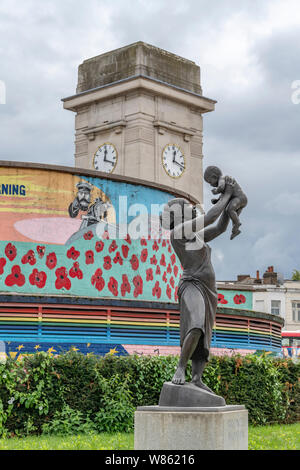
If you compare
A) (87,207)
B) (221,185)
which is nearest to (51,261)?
(87,207)

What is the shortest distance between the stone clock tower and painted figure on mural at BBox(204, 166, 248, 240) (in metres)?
25.0

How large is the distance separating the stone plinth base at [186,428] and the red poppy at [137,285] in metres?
10.3

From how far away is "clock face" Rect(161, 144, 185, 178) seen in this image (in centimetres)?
3802

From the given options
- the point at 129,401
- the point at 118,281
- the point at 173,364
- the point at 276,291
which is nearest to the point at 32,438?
the point at 129,401

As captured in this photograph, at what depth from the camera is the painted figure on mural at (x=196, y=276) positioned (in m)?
10.8

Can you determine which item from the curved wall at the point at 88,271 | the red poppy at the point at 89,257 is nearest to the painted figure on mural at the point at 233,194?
the curved wall at the point at 88,271

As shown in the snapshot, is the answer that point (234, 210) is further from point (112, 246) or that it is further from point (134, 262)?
point (134, 262)

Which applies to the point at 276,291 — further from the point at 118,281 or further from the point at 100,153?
the point at 118,281

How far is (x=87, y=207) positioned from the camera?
2025 centimetres

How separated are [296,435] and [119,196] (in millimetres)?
8654

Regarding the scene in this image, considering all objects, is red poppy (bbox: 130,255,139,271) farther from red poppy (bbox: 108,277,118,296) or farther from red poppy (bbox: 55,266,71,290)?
red poppy (bbox: 55,266,71,290)

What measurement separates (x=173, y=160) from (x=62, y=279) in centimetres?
1987

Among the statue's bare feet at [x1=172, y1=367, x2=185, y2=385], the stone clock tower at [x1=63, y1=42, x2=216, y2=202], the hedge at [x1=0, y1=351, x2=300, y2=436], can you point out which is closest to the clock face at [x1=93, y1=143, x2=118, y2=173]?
the stone clock tower at [x1=63, y1=42, x2=216, y2=202]

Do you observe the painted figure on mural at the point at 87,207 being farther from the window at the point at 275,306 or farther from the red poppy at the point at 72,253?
the window at the point at 275,306
